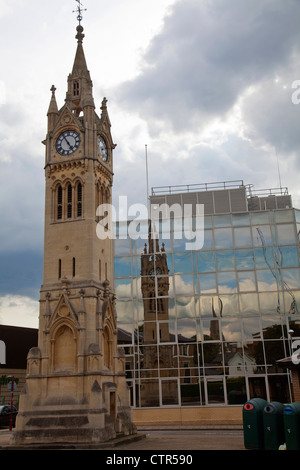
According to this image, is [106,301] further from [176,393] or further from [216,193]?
[216,193]

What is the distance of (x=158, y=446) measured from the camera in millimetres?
24641

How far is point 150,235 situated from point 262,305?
35.3 ft

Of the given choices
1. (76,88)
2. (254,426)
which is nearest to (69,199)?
(76,88)

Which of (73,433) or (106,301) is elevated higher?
(106,301)

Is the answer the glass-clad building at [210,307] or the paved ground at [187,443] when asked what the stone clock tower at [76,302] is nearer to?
the paved ground at [187,443]

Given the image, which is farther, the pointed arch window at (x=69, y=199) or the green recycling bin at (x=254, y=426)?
the pointed arch window at (x=69, y=199)

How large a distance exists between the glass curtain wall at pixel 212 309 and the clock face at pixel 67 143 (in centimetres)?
1154

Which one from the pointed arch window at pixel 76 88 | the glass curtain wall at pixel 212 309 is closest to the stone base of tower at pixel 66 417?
the glass curtain wall at pixel 212 309

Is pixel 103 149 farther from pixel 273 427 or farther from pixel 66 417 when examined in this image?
pixel 273 427

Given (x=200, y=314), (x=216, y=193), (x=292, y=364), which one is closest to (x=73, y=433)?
(x=292, y=364)

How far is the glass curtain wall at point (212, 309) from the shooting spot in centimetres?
3722

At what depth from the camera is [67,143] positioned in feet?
108

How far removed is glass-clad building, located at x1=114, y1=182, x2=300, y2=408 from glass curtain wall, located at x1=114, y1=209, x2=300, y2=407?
0.08 meters
